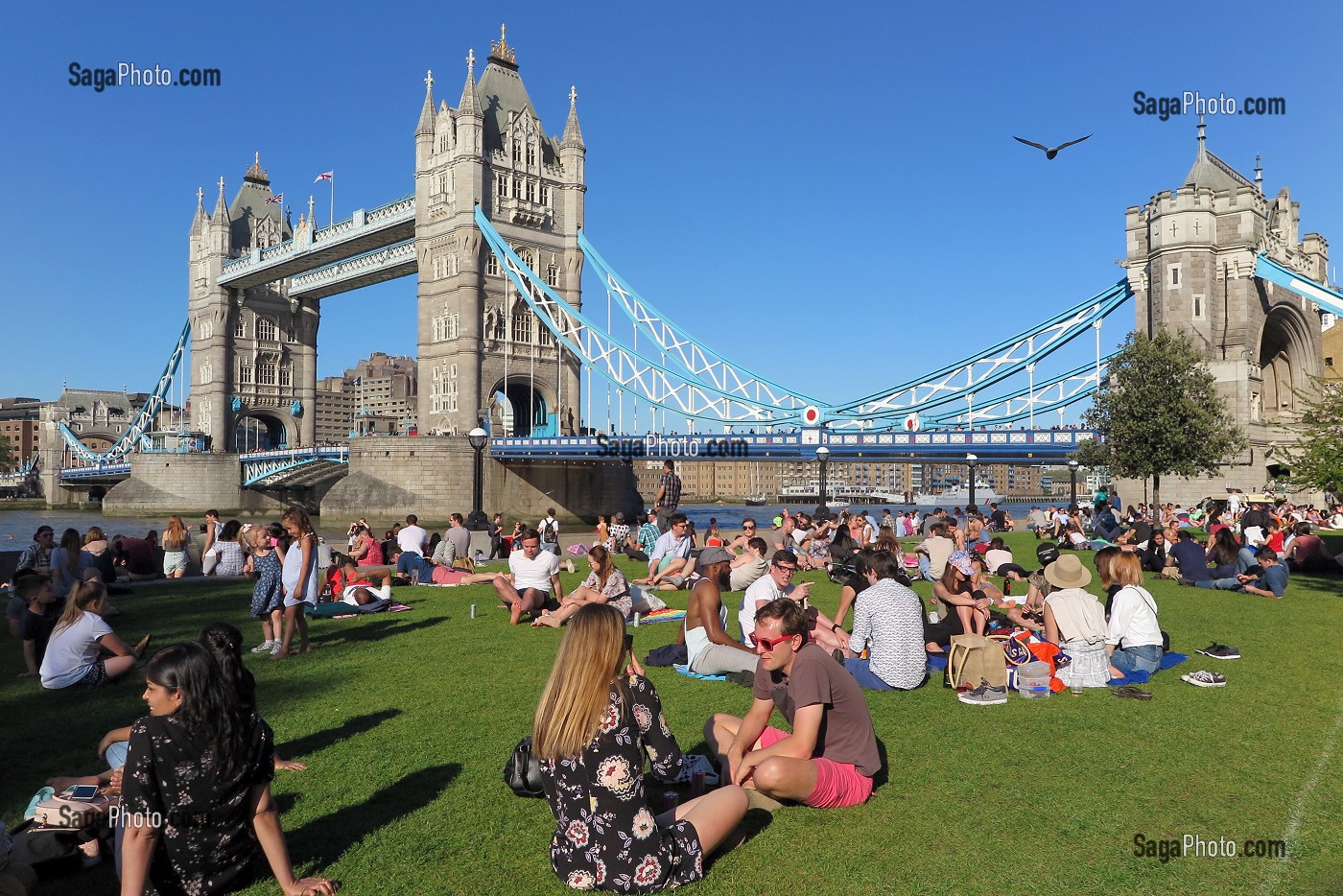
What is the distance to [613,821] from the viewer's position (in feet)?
12.3

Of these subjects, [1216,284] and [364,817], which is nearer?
[364,817]

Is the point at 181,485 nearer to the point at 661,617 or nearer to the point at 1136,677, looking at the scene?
the point at 661,617

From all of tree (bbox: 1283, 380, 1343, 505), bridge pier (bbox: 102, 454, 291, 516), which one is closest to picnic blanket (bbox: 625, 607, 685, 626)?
tree (bbox: 1283, 380, 1343, 505)

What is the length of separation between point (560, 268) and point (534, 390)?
23.1 ft

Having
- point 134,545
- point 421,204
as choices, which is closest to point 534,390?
point 421,204

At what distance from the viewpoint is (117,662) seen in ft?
23.5

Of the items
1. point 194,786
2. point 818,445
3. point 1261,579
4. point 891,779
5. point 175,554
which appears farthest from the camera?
point 818,445

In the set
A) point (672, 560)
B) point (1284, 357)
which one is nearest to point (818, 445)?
point (1284, 357)

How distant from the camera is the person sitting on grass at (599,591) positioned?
9.84m

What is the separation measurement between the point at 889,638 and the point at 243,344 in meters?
71.1

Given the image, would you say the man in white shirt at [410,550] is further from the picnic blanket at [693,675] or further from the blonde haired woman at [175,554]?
the picnic blanket at [693,675]

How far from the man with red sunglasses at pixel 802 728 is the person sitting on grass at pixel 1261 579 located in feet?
35.1

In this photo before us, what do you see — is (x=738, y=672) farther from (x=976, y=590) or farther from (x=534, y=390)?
(x=534, y=390)

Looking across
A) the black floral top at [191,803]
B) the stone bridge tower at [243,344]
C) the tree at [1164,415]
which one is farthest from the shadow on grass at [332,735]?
the stone bridge tower at [243,344]
